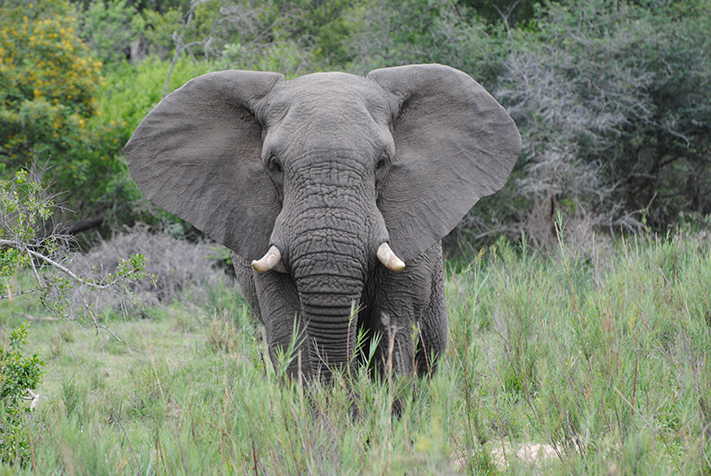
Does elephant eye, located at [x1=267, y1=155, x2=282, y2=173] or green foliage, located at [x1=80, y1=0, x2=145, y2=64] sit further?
green foliage, located at [x1=80, y1=0, x2=145, y2=64]

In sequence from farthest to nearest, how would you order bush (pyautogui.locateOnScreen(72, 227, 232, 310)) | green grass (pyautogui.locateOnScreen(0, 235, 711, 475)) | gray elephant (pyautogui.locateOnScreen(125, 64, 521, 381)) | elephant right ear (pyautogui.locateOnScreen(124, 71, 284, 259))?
bush (pyautogui.locateOnScreen(72, 227, 232, 310)) → elephant right ear (pyautogui.locateOnScreen(124, 71, 284, 259)) → gray elephant (pyautogui.locateOnScreen(125, 64, 521, 381)) → green grass (pyautogui.locateOnScreen(0, 235, 711, 475))

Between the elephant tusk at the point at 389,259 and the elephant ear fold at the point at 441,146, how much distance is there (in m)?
0.45

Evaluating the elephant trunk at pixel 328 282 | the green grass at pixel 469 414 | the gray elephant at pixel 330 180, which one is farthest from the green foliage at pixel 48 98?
the elephant trunk at pixel 328 282

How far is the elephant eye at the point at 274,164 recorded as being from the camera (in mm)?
3609

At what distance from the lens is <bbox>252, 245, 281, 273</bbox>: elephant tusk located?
10.6 ft

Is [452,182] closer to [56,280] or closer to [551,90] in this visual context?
[56,280]

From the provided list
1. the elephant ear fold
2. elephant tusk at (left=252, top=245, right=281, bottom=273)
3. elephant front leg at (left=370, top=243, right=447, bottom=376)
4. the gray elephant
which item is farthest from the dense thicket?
elephant tusk at (left=252, top=245, right=281, bottom=273)

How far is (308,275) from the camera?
10.9ft

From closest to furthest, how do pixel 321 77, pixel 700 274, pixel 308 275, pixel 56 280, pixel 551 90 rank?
1. pixel 308 275
2. pixel 321 77
3. pixel 56 280
4. pixel 700 274
5. pixel 551 90

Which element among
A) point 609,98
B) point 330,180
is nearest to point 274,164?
point 330,180

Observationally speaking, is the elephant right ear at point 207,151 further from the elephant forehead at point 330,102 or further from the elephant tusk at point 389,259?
the elephant tusk at point 389,259

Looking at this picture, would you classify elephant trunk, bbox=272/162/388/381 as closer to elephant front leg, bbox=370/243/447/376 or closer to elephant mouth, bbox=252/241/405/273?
elephant mouth, bbox=252/241/405/273

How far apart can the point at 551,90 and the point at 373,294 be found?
772 centimetres

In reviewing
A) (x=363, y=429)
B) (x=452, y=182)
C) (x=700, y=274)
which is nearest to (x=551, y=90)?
(x=700, y=274)
